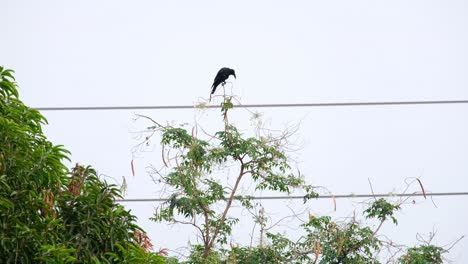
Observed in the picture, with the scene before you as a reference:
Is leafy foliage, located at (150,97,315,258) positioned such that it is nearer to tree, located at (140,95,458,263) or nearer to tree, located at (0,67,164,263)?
tree, located at (140,95,458,263)

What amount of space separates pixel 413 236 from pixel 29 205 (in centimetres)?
432

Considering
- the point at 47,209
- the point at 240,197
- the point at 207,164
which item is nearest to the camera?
the point at 47,209

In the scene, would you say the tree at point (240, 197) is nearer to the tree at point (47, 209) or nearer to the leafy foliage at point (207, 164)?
the leafy foliage at point (207, 164)

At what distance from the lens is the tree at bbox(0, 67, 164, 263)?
9.60 feet

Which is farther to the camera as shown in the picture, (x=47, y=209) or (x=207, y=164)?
(x=207, y=164)

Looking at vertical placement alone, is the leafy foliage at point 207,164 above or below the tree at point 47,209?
above

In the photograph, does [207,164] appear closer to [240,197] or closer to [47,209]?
[240,197]

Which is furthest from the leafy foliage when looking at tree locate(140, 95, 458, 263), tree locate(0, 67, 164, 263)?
tree locate(0, 67, 164, 263)

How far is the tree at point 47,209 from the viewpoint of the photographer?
9.60ft

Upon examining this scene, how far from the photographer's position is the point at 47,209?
3.04 metres

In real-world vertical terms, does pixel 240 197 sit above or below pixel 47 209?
above

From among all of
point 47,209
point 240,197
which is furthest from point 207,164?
point 47,209

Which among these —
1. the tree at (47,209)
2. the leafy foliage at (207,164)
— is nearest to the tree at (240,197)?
the leafy foliage at (207,164)

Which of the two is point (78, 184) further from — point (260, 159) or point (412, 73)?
point (412, 73)
